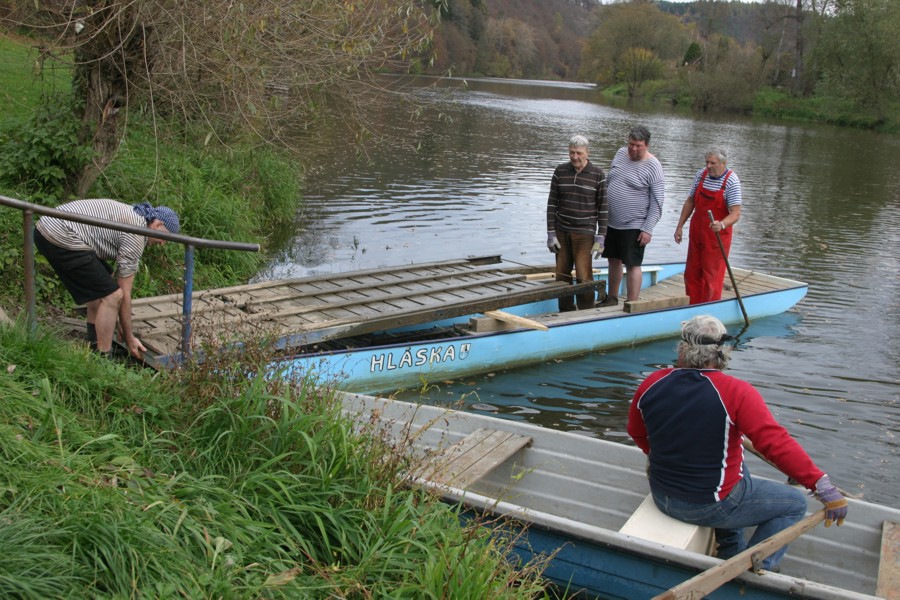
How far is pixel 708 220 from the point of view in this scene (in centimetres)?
944

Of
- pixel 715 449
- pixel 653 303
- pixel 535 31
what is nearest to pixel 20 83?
pixel 653 303

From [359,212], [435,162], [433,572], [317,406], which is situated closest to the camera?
[433,572]

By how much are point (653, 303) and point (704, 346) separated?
5513 millimetres

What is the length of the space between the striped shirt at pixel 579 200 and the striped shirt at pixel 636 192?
11.0 inches

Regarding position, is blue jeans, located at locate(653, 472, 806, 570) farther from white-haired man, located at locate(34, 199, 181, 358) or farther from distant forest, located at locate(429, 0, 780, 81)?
distant forest, located at locate(429, 0, 780, 81)

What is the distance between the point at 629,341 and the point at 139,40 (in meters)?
6.04

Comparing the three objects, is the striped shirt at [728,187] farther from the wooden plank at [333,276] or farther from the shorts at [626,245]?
the wooden plank at [333,276]

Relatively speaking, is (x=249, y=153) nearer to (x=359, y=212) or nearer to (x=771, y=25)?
(x=359, y=212)

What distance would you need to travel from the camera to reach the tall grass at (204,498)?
302cm

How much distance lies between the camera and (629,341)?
9.66 m

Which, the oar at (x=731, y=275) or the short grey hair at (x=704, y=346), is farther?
the oar at (x=731, y=275)

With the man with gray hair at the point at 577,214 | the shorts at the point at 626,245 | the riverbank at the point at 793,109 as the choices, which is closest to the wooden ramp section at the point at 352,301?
the man with gray hair at the point at 577,214

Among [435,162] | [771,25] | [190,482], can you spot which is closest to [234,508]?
[190,482]

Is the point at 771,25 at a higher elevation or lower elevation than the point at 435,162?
higher
